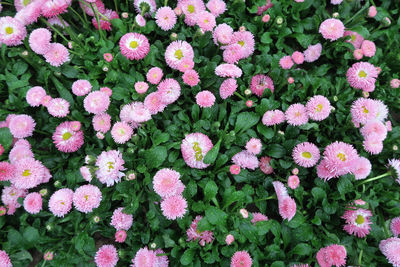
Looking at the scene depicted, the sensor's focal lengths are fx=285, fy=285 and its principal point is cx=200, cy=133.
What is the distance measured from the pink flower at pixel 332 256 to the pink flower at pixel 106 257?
4.87 feet

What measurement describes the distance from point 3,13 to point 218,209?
2759mm

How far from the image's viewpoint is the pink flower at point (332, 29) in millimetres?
2643

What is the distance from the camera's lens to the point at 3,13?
277cm

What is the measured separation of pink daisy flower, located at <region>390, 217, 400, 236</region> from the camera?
2266mm

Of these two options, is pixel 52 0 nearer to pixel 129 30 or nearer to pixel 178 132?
pixel 129 30

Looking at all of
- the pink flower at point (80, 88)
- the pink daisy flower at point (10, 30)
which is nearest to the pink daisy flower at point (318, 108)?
the pink flower at point (80, 88)

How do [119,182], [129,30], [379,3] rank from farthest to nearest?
[379,3], [129,30], [119,182]

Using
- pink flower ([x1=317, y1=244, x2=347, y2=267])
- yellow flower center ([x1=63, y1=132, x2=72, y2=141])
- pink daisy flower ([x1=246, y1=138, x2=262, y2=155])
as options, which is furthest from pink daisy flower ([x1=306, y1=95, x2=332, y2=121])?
yellow flower center ([x1=63, y1=132, x2=72, y2=141])

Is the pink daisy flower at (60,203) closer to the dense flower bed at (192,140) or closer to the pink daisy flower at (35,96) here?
the dense flower bed at (192,140)

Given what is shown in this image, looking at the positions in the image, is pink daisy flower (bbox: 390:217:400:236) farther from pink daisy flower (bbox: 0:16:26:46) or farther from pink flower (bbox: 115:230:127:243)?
pink daisy flower (bbox: 0:16:26:46)

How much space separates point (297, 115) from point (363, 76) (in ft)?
2.65

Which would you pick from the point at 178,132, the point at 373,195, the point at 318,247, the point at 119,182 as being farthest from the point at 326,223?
the point at 119,182

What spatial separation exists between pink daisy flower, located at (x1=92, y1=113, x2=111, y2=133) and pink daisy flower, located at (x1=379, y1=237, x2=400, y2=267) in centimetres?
232

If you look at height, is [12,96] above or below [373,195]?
above
